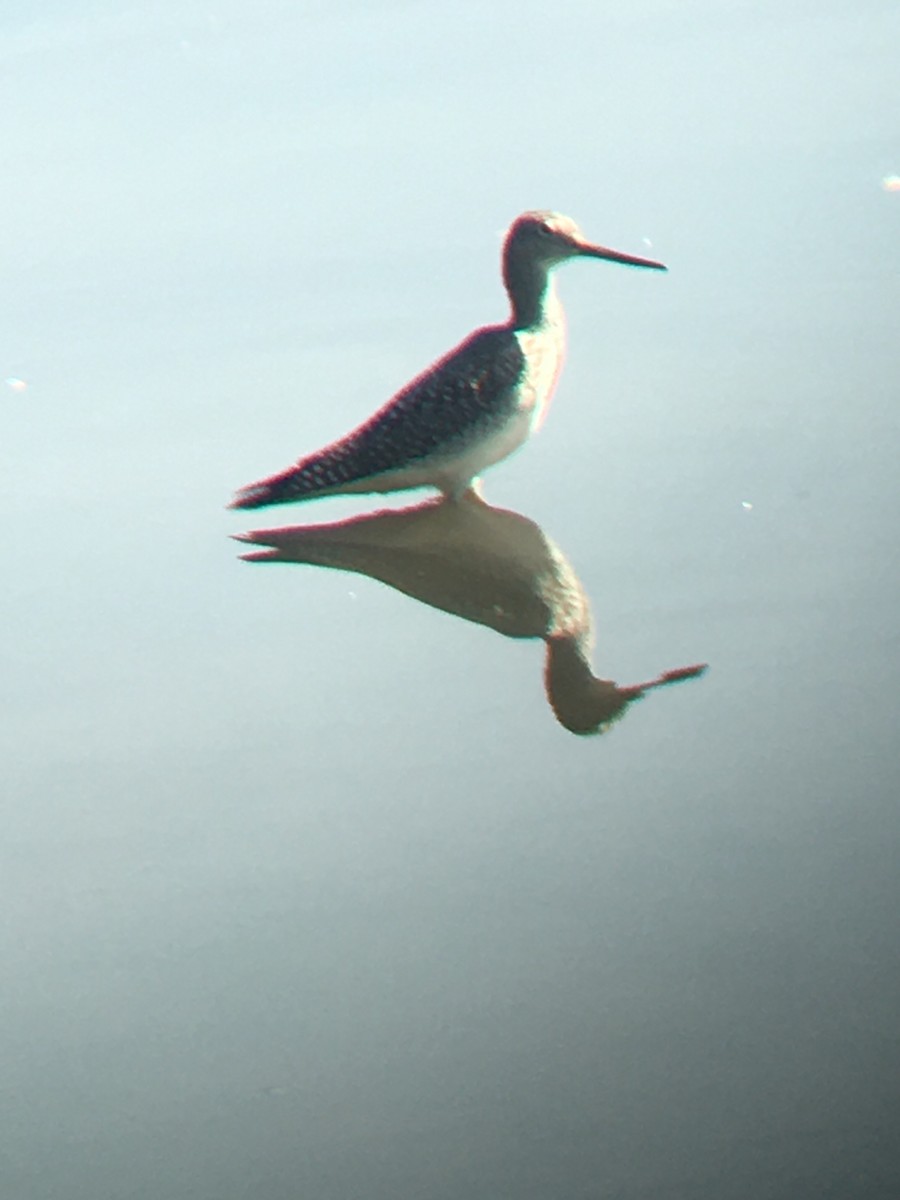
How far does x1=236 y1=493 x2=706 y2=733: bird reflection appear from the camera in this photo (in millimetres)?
2352

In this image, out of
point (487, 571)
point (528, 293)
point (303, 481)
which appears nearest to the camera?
point (487, 571)

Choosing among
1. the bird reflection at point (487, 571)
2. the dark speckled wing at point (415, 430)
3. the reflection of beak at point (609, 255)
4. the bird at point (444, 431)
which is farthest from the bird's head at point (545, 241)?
the bird reflection at point (487, 571)

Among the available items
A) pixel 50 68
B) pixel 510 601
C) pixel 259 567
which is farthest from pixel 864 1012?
pixel 50 68

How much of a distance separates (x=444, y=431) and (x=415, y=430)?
0.16 feet

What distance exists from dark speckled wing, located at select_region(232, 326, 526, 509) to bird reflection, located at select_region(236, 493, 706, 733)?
9 cm

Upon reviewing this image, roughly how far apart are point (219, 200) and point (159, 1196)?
310 centimetres

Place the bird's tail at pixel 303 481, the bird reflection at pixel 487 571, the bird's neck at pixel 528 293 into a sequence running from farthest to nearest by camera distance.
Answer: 1. the bird's neck at pixel 528 293
2. the bird's tail at pixel 303 481
3. the bird reflection at pixel 487 571

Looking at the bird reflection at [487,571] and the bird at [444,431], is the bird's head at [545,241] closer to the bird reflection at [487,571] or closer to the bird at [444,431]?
the bird at [444,431]

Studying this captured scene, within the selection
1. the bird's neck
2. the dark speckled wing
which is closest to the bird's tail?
the dark speckled wing

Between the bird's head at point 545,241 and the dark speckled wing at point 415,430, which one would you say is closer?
the dark speckled wing at point 415,430

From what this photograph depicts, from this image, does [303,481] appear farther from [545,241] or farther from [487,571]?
[545,241]

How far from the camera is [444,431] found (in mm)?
2818

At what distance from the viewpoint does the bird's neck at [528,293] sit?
310cm

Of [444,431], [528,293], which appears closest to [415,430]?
[444,431]
